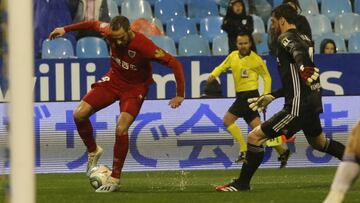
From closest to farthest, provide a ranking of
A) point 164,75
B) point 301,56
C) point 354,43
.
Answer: point 301,56 < point 164,75 < point 354,43

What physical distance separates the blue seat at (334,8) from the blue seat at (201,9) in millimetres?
1883

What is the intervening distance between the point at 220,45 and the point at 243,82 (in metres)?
3.17

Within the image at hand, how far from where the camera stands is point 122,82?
38.0 feet

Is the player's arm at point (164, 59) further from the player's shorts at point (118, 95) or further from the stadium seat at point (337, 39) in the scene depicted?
the stadium seat at point (337, 39)

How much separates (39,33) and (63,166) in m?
3.45

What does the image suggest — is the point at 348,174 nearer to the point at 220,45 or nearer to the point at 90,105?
the point at 90,105

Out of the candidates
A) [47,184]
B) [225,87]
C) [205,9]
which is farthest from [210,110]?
[205,9]

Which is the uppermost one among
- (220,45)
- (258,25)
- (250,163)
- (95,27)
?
(95,27)

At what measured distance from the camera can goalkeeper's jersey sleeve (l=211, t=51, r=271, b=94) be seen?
47.9 ft

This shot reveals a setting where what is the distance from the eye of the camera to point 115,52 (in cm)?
1141

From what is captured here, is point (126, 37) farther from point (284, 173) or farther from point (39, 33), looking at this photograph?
point (39, 33)

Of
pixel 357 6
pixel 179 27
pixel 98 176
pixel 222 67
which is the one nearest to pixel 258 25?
pixel 179 27

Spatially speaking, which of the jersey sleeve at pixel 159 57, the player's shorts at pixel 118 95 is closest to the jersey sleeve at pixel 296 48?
the jersey sleeve at pixel 159 57

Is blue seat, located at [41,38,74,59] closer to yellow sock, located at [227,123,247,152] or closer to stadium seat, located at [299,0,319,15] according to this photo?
yellow sock, located at [227,123,247,152]
